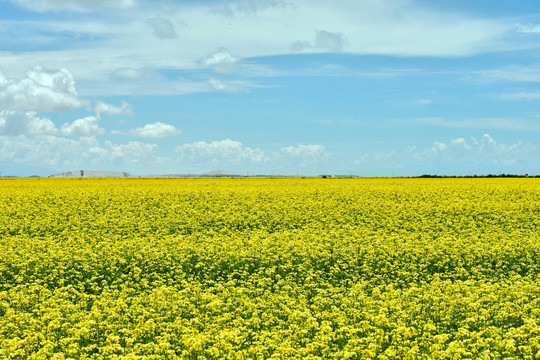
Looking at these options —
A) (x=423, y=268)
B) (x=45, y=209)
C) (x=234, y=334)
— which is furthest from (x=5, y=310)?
(x=45, y=209)

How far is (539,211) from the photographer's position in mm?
37094

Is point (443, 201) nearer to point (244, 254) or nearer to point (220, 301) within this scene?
point (244, 254)

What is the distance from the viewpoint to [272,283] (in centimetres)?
1855

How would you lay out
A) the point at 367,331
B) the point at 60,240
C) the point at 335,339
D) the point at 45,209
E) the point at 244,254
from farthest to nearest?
the point at 45,209, the point at 60,240, the point at 244,254, the point at 367,331, the point at 335,339

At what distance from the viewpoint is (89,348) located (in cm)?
1105

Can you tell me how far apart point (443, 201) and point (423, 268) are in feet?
75.3

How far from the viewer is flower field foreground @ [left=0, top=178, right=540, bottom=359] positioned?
11297 mm

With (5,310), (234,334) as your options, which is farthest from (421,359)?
(5,310)

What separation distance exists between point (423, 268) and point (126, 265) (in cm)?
1268

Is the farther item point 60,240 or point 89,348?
point 60,240

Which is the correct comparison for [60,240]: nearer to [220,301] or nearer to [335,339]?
[220,301]

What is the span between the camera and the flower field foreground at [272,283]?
37.1 ft

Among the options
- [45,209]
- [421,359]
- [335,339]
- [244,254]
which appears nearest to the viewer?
[421,359]

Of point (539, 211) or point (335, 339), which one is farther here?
point (539, 211)
